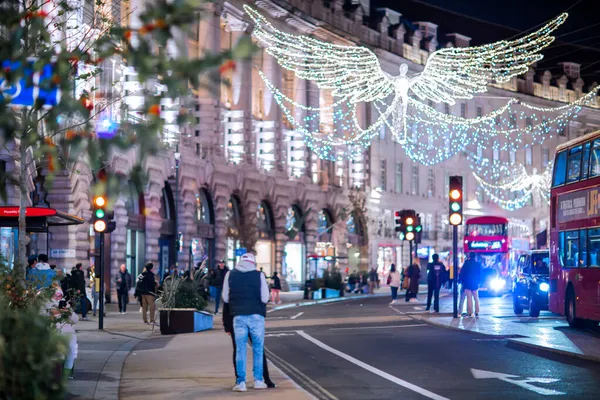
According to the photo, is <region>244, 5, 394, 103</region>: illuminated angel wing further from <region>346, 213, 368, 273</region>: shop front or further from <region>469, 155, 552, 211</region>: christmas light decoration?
<region>469, 155, 552, 211</region>: christmas light decoration

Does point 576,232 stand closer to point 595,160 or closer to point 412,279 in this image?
point 595,160

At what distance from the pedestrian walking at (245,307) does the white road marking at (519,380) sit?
3.40 metres

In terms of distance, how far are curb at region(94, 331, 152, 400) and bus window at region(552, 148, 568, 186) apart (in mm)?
10797

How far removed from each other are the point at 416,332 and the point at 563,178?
513cm

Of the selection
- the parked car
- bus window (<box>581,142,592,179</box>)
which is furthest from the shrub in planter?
the parked car

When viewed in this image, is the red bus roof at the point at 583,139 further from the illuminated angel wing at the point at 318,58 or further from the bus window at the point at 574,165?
the illuminated angel wing at the point at 318,58

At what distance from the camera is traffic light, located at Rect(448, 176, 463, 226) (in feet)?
103

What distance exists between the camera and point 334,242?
74.8 meters

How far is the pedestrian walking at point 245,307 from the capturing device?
1494cm

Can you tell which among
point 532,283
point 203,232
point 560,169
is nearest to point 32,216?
point 560,169

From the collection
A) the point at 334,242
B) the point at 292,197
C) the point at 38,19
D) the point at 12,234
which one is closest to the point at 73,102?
the point at 38,19

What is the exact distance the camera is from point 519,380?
16.1 metres

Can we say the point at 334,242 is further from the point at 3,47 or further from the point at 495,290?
the point at 3,47

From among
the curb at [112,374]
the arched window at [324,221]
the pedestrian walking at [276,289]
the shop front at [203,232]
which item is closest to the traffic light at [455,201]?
the curb at [112,374]
